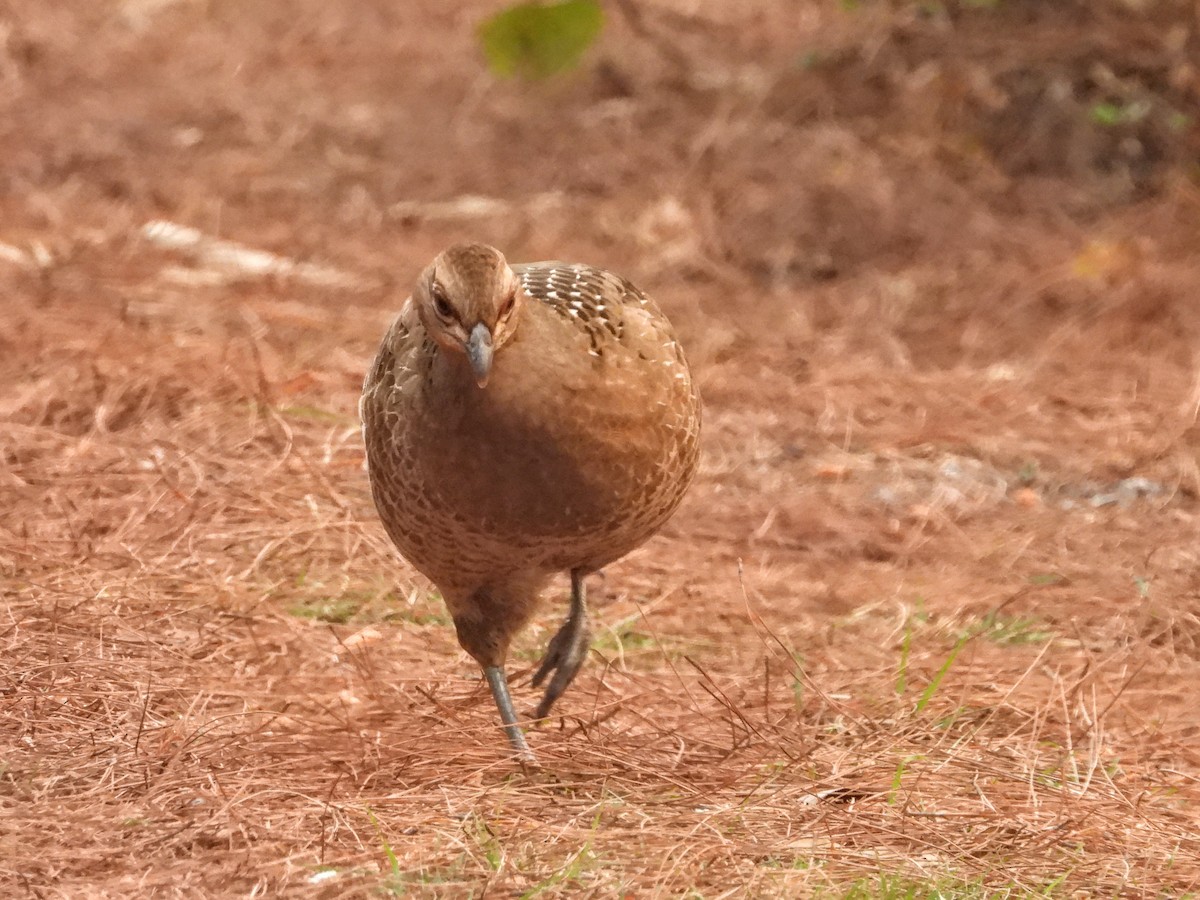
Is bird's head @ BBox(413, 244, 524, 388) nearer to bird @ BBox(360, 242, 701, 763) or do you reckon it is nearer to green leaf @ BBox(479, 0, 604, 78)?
bird @ BBox(360, 242, 701, 763)

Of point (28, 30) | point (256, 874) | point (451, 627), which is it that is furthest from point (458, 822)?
point (28, 30)

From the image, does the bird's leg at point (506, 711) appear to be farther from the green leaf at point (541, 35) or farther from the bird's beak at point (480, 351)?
the green leaf at point (541, 35)

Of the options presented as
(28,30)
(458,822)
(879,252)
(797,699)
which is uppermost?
(458,822)

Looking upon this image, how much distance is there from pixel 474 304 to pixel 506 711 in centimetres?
127

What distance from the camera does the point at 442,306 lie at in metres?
3.57

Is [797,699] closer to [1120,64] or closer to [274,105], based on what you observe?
[1120,64]

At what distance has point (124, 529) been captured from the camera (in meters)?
5.48

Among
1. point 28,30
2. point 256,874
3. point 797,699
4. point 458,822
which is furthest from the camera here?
point 28,30

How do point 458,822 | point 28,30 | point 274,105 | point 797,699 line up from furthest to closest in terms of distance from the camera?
point 28,30
point 274,105
point 797,699
point 458,822

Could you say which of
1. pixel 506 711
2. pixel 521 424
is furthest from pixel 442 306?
pixel 506 711

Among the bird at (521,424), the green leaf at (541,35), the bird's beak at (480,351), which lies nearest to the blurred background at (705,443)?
the green leaf at (541,35)

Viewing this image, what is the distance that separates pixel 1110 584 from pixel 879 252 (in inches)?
154

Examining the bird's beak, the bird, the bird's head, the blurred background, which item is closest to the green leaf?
the blurred background

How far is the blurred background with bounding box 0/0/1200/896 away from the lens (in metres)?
3.68
